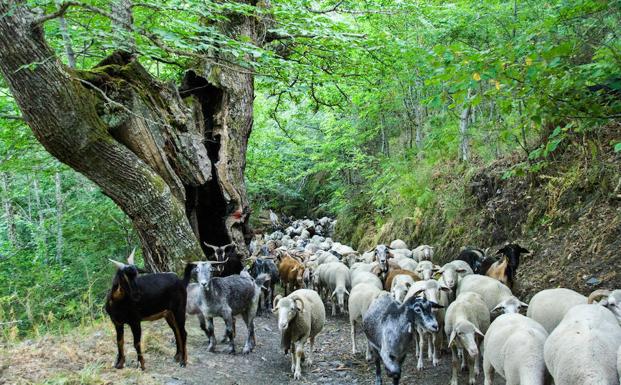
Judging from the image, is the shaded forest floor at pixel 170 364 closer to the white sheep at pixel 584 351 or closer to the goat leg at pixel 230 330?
the goat leg at pixel 230 330

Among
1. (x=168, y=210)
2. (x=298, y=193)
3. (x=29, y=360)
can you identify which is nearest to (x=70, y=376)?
(x=29, y=360)

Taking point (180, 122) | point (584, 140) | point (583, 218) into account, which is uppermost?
point (180, 122)

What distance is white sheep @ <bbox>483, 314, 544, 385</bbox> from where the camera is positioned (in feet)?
15.7

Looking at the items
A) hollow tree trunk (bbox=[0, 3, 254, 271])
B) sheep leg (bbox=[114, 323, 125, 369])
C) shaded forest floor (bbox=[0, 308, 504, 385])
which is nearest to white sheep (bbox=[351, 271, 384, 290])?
shaded forest floor (bbox=[0, 308, 504, 385])

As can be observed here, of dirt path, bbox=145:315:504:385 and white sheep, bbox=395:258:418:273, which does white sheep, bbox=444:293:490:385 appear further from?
white sheep, bbox=395:258:418:273

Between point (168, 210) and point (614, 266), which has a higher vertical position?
point (168, 210)

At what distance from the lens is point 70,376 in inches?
199

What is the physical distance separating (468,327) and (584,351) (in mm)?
2005

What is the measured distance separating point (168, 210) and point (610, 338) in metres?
6.57

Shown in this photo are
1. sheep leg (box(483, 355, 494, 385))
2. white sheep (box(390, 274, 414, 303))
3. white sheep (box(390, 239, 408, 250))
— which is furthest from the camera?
white sheep (box(390, 239, 408, 250))

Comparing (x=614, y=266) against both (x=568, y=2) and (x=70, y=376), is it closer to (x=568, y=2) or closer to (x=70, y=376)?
(x=568, y=2)

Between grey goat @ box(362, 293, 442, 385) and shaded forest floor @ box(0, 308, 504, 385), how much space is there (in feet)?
3.24

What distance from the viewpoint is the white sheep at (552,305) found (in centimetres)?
614

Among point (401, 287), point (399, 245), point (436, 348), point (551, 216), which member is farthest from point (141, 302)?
point (399, 245)
